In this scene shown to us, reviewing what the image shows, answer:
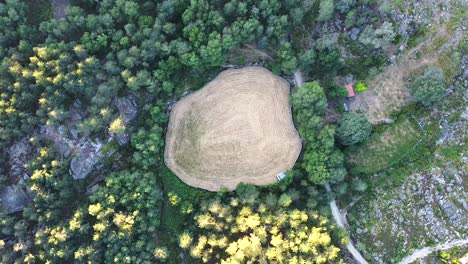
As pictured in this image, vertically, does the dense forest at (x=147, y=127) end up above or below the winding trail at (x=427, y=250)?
above

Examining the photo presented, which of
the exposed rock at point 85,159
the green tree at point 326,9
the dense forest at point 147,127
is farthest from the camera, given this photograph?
the exposed rock at point 85,159

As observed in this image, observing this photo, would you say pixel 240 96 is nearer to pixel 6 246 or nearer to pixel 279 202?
pixel 279 202

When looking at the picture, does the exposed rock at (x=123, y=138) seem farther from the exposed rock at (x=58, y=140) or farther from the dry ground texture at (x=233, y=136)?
the exposed rock at (x=58, y=140)

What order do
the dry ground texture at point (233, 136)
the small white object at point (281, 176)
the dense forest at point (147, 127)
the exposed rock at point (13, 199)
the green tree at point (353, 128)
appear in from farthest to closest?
the dry ground texture at point (233, 136)
the small white object at point (281, 176)
the green tree at point (353, 128)
the exposed rock at point (13, 199)
the dense forest at point (147, 127)

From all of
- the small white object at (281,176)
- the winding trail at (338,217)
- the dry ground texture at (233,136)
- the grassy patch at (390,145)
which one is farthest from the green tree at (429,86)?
the small white object at (281,176)

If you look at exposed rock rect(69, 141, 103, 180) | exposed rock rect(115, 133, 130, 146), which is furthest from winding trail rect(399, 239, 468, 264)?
exposed rock rect(69, 141, 103, 180)

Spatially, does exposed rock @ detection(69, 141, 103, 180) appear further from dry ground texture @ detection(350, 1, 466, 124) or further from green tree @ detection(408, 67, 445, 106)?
green tree @ detection(408, 67, 445, 106)
